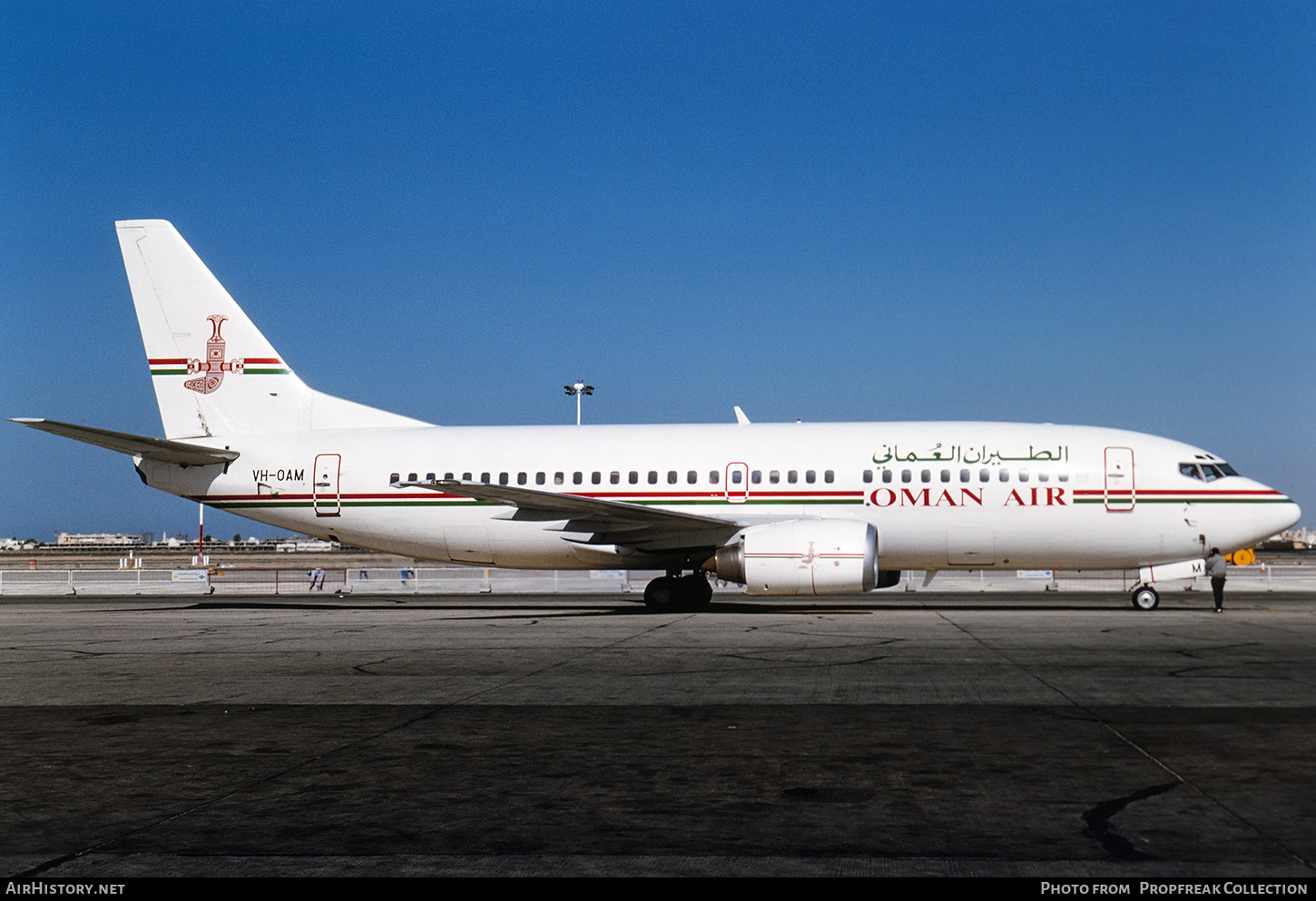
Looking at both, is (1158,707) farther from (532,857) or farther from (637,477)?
(637,477)

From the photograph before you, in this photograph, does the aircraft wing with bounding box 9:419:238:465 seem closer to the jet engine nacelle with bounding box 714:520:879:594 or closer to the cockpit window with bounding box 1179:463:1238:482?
the jet engine nacelle with bounding box 714:520:879:594

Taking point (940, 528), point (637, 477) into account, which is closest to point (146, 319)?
point (637, 477)

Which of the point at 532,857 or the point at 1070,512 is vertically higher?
the point at 1070,512

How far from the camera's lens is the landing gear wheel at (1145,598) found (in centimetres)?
2209

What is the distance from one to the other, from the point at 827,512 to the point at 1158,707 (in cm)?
1348

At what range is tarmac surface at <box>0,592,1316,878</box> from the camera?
15.7 ft

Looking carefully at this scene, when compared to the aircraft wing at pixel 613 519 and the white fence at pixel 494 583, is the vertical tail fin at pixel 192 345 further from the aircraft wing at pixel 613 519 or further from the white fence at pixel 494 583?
the white fence at pixel 494 583

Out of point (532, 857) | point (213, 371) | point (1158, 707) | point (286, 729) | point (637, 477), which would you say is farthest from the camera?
point (213, 371)

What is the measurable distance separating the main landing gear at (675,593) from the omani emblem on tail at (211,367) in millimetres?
10539

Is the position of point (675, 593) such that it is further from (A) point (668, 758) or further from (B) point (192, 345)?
(A) point (668, 758)

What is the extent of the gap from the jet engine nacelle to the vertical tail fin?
11.3 meters

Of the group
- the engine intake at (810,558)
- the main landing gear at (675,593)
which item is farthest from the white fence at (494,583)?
the engine intake at (810,558)

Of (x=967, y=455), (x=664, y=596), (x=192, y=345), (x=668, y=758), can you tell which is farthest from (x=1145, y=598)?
(x=192, y=345)

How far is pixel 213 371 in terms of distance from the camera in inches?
994
